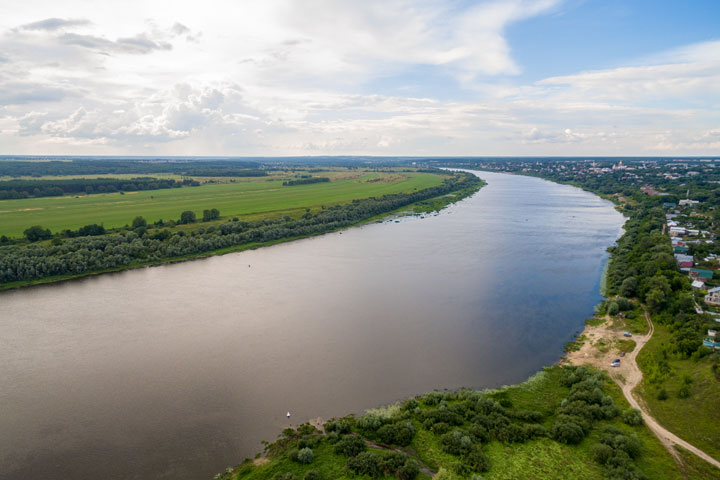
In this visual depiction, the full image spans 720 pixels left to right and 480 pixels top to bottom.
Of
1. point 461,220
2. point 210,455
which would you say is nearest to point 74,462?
point 210,455

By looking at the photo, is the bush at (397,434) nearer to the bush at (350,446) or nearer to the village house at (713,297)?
the bush at (350,446)

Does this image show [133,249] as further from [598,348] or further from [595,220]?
[595,220]

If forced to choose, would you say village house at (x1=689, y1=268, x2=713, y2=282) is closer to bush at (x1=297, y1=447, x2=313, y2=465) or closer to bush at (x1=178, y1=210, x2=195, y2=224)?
bush at (x1=297, y1=447, x2=313, y2=465)

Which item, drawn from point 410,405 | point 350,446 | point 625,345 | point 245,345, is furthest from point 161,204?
point 625,345

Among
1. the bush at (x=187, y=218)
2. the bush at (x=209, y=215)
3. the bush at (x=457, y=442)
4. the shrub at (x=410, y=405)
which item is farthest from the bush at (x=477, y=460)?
the bush at (x=209, y=215)

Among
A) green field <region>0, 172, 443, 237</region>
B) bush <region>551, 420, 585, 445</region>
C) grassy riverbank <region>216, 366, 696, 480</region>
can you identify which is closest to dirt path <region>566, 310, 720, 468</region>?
grassy riverbank <region>216, 366, 696, 480</region>

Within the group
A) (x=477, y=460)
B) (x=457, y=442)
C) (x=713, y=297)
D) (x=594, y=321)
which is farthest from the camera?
(x=713, y=297)

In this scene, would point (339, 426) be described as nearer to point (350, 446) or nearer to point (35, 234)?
point (350, 446)
